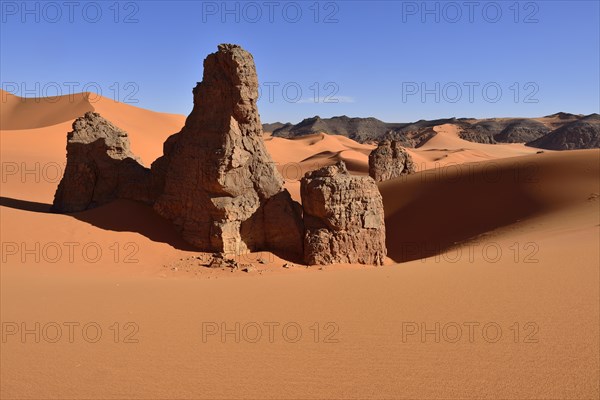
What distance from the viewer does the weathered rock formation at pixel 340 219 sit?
9109mm

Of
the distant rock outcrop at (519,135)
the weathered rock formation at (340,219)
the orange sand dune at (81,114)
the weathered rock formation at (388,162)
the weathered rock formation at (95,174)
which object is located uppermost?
the distant rock outcrop at (519,135)

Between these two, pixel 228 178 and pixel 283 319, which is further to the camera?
pixel 228 178

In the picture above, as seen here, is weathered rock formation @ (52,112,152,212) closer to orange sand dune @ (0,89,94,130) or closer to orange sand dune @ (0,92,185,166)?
orange sand dune @ (0,92,185,166)

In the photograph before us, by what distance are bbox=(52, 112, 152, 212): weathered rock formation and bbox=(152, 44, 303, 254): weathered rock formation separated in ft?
3.62

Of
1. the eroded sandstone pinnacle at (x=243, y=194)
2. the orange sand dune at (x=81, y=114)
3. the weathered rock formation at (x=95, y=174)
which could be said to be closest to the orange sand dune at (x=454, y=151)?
the orange sand dune at (x=81, y=114)

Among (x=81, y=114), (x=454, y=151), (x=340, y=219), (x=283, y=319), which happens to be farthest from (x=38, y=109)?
(x=283, y=319)

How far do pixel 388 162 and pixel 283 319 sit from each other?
17793 mm

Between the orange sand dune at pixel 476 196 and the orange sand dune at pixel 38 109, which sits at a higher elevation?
Answer: the orange sand dune at pixel 38 109

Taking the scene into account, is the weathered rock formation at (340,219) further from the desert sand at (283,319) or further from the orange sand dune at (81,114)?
the orange sand dune at (81,114)

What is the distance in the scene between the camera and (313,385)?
332 cm

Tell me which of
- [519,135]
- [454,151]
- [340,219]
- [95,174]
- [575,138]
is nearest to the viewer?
[340,219]

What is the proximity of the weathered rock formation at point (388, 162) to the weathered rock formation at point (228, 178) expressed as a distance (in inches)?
474

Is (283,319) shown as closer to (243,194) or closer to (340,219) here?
(340,219)

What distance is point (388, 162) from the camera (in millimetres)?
21781
